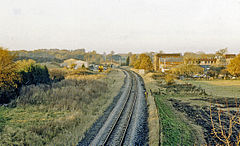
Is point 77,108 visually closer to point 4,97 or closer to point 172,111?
point 4,97

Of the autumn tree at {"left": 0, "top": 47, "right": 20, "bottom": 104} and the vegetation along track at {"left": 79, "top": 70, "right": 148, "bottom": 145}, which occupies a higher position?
the autumn tree at {"left": 0, "top": 47, "right": 20, "bottom": 104}

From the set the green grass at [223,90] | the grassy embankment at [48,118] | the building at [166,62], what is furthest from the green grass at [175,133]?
the building at [166,62]

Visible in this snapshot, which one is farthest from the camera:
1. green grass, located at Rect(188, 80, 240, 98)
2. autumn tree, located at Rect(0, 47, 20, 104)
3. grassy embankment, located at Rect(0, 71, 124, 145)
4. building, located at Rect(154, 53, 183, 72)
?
building, located at Rect(154, 53, 183, 72)

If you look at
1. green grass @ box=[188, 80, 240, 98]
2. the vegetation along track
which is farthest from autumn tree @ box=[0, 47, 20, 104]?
green grass @ box=[188, 80, 240, 98]

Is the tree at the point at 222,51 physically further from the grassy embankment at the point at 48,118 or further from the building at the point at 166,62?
the grassy embankment at the point at 48,118

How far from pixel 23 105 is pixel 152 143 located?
1448 cm

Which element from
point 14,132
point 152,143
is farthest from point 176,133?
point 14,132

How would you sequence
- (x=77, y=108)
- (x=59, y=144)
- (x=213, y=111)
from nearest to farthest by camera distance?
(x=59, y=144) → (x=77, y=108) → (x=213, y=111)

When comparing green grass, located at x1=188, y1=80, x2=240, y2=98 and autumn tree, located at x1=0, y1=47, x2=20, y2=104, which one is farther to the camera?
green grass, located at x1=188, y1=80, x2=240, y2=98

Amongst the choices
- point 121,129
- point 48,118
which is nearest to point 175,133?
point 121,129

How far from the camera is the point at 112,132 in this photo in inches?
441

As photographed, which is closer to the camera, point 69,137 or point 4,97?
point 69,137

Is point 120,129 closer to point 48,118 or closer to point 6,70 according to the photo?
point 48,118

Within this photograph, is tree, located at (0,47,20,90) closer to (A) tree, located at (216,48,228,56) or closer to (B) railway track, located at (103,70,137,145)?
(B) railway track, located at (103,70,137,145)
